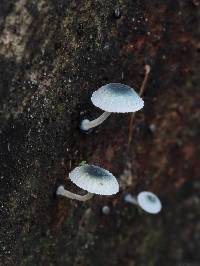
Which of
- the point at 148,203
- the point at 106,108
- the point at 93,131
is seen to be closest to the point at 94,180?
the point at 106,108

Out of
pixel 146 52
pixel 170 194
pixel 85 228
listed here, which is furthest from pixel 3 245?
pixel 170 194

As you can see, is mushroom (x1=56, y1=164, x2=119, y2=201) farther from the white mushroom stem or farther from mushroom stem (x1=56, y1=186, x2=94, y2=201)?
the white mushroom stem

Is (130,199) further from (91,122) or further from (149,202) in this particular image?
(91,122)

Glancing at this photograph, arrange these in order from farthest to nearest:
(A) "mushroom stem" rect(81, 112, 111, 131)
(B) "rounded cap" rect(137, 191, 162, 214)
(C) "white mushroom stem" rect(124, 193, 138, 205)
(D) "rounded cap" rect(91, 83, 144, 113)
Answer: (C) "white mushroom stem" rect(124, 193, 138, 205), (B) "rounded cap" rect(137, 191, 162, 214), (A) "mushroom stem" rect(81, 112, 111, 131), (D) "rounded cap" rect(91, 83, 144, 113)

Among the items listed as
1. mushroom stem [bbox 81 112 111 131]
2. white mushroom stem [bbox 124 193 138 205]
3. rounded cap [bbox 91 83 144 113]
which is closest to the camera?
rounded cap [bbox 91 83 144 113]

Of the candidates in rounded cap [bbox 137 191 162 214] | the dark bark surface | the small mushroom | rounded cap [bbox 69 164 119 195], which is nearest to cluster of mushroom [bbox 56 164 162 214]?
rounded cap [bbox 69 164 119 195]

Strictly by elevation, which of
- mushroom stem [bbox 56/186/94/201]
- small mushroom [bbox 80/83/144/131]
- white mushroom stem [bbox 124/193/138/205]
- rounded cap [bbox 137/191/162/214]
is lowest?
white mushroom stem [bbox 124/193/138/205]

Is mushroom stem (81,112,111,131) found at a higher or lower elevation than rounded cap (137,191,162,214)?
higher
